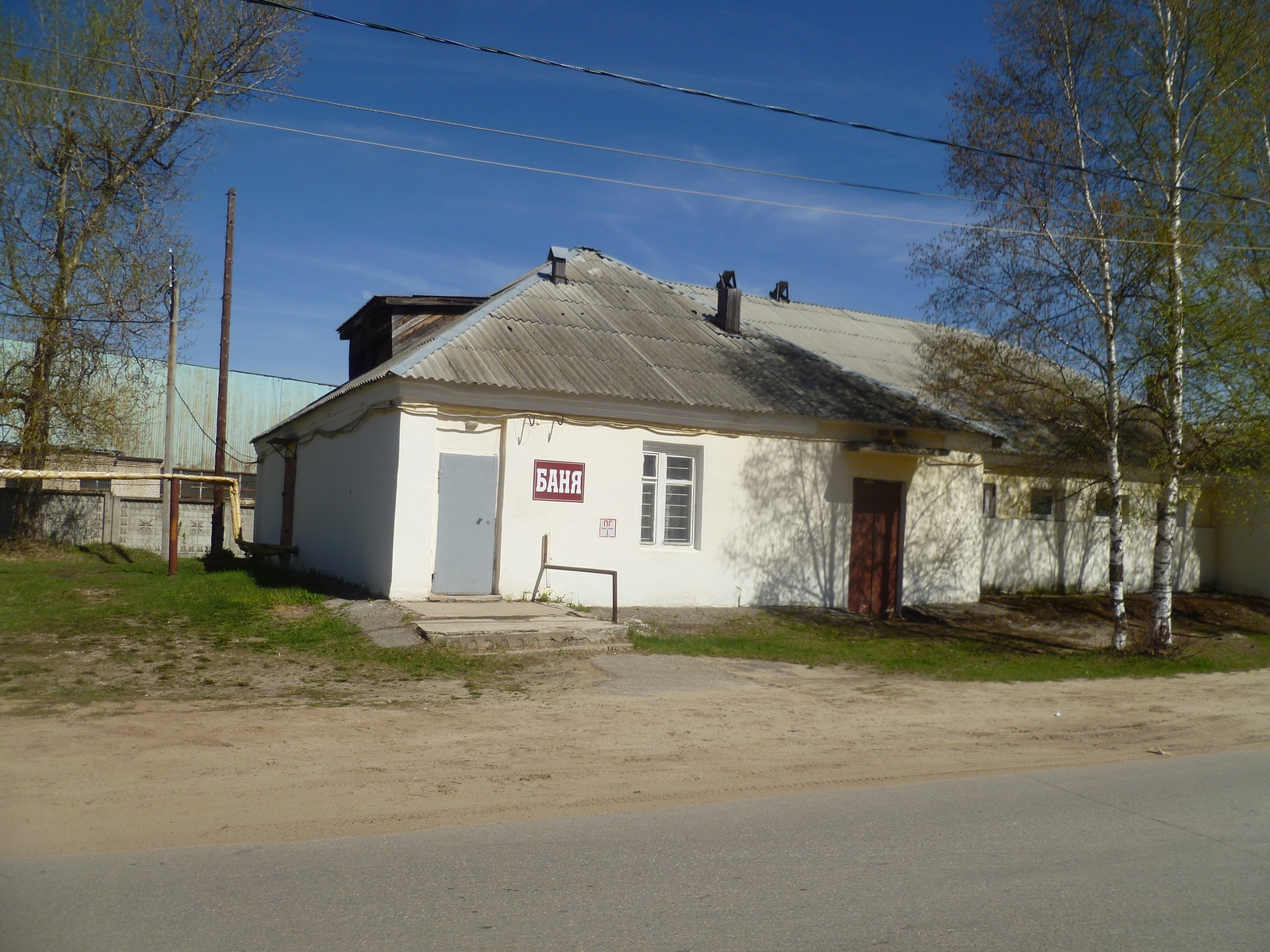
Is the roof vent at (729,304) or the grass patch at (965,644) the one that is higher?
the roof vent at (729,304)

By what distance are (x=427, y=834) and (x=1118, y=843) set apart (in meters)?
4.03

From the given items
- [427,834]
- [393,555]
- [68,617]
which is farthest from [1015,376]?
[68,617]

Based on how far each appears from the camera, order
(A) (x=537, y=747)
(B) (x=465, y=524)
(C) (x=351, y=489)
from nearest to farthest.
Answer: (A) (x=537, y=747) → (B) (x=465, y=524) → (C) (x=351, y=489)

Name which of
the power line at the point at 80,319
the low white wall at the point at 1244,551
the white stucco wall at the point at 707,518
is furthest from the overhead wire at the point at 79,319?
the low white wall at the point at 1244,551

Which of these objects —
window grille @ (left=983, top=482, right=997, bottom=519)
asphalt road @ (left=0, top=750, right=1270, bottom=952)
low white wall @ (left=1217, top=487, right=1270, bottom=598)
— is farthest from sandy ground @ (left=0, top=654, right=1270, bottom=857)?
low white wall @ (left=1217, top=487, right=1270, bottom=598)

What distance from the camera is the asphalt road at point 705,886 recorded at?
402 cm

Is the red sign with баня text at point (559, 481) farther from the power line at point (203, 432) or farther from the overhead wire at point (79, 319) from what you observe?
the power line at point (203, 432)

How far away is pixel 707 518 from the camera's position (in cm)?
1561

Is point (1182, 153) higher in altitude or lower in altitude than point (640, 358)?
higher

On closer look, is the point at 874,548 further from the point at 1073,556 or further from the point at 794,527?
the point at 1073,556

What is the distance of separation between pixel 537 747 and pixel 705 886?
9.99 ft

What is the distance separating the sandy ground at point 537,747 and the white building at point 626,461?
3.60m

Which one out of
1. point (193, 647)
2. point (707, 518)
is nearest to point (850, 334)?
point (707, 518)

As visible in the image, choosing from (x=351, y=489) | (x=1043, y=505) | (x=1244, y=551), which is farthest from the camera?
(x=1244, y=551)
